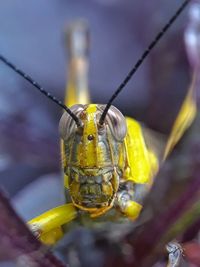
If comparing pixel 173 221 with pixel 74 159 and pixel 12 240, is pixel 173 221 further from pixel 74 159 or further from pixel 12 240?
pixel 74 159

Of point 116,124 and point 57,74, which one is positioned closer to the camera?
point 116,124

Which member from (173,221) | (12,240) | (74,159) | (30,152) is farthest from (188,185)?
(30,152)

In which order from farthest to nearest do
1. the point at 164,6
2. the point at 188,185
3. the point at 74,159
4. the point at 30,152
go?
the point at 164,6 < the point at 30,152 < the point at 74,159 < the point at 188,185

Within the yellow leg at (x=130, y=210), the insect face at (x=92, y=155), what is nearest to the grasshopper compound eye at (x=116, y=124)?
the insect face at (x=92, y=155)

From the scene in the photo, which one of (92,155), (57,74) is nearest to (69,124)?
(92,155)

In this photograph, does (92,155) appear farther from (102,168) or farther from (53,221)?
(53,221)

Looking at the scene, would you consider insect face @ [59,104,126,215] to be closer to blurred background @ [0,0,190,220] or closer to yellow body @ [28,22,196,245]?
yellow body @ [28,22,196,245]

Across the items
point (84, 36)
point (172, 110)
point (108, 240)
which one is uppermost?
point (84, 36)
